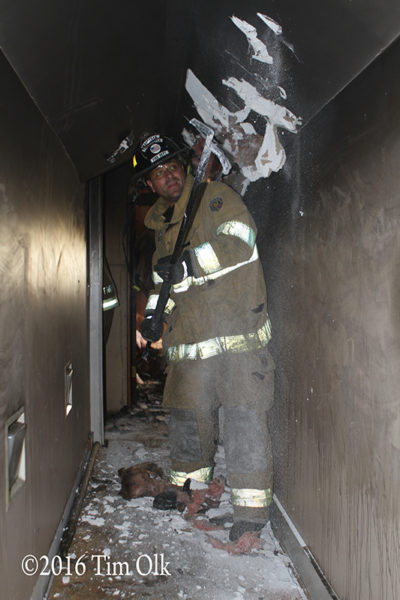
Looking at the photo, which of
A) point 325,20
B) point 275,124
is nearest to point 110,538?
point 275,124

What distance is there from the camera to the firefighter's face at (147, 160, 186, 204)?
2314 mm

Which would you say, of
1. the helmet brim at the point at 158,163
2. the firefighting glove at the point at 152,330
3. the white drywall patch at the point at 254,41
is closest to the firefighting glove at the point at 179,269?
the firefighting glove at the point at 152,330

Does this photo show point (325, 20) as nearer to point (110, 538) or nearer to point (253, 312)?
point (253, 312)

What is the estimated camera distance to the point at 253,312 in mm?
2018

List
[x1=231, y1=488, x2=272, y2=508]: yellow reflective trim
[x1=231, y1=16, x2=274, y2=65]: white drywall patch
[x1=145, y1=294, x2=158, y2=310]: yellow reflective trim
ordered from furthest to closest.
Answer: [x1=145, y1=294, x2=158, y2=310]: yellow reflective trim, [x1=231, y1=488, x2=272, y2=508]: yellow reflective trim, [x1=231, y1=16, x2=274, y2=65]: white drywall patch

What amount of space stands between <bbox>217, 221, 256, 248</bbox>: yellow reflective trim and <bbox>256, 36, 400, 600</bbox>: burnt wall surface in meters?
0.17

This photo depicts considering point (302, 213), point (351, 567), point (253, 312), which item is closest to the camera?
point (351, 567)

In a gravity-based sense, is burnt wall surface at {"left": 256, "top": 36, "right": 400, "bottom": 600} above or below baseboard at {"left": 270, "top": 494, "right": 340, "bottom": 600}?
above

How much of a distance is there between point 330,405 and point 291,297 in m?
0.54

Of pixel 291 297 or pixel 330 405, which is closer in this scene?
pixel 330 405

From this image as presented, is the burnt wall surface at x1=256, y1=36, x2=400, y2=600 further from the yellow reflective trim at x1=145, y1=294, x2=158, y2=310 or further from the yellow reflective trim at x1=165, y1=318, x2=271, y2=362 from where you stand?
the yellow reflective trim at x1=145, y1=294, x2=158, y2=310

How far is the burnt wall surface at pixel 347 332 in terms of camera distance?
1.01 m

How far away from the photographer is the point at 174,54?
192 cm

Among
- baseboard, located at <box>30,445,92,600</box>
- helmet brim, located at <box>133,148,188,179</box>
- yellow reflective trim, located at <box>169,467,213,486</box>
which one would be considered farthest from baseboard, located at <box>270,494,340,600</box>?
helmet brim, located at <box>133,148,188,179</box>
